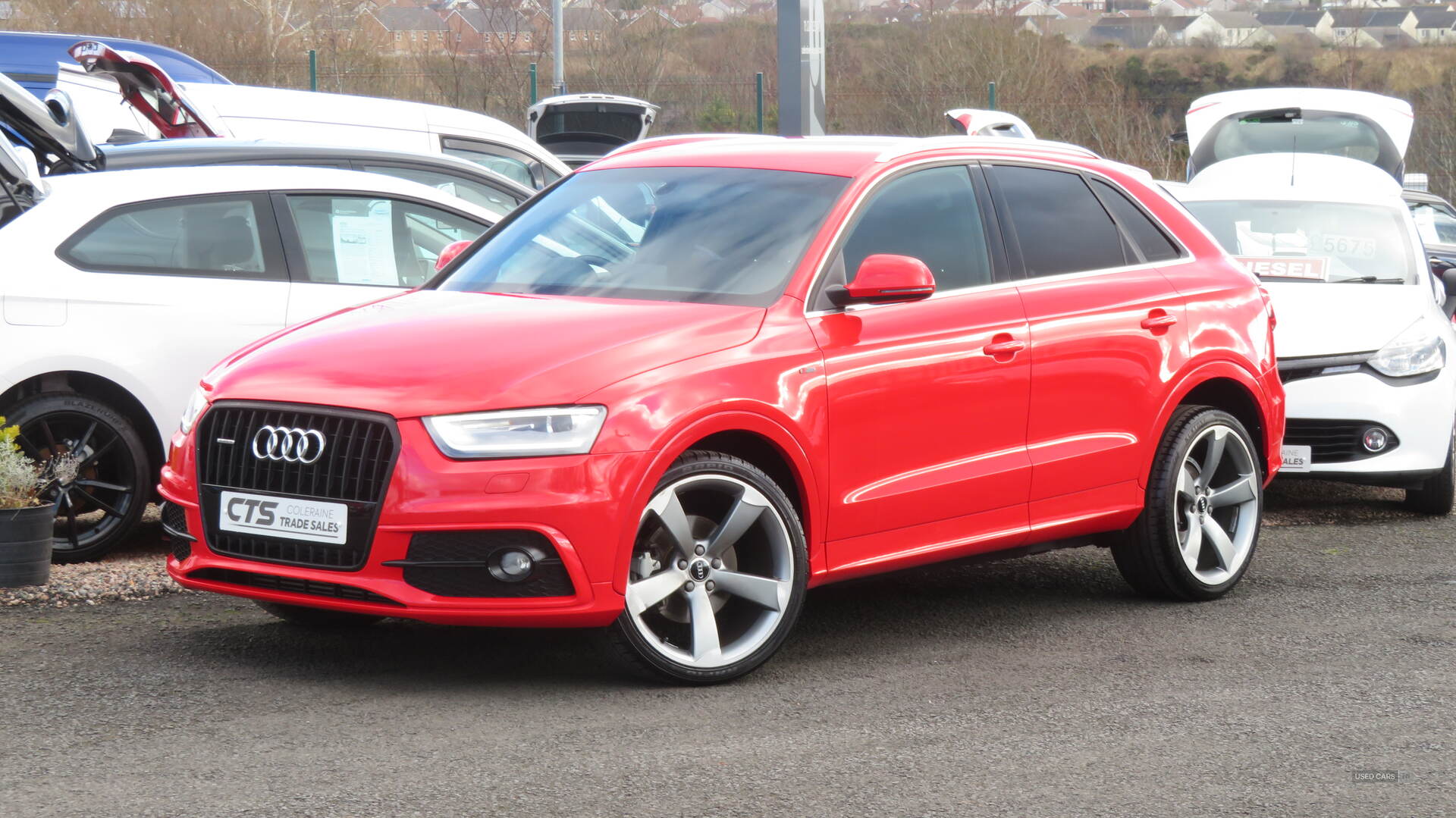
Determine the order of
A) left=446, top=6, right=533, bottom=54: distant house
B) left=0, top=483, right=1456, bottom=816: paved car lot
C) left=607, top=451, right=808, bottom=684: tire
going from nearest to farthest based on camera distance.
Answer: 1. left=0, top=483, right=1456, bottom=816: paved car lot
2. left=607, top=451, right=808, bottom=684: tire
3. left=446, top=6, right=533, bottom=54: distant house

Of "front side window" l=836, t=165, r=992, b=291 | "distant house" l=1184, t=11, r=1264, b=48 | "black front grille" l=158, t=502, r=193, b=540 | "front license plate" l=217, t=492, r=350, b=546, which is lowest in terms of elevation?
"black front grille" l=158, t=502, r=193, b=540

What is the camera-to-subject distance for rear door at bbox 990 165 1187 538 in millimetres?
6391

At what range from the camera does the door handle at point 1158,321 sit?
6727 mm

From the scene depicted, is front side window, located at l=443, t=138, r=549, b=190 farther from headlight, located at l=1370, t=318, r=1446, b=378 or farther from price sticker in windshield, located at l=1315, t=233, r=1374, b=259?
headlight, located at l=1370, t=318, r=1446, b=378

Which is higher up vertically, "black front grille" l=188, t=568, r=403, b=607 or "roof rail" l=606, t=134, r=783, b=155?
"roof rail" l=606, t=134, r=783, b=155

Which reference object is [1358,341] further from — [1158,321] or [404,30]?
[404,30]

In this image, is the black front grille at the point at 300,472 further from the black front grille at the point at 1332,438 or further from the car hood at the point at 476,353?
the black front grille at the point at 1332,438

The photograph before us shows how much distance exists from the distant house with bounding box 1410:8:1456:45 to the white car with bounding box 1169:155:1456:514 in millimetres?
43836

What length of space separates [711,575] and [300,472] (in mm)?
1258

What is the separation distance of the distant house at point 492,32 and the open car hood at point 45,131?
2596cm

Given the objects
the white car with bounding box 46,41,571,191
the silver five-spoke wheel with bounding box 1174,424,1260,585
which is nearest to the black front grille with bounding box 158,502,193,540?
the silver five-spoke wheel with bounding box 1174,424,1260,585

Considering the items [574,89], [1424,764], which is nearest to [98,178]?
[1424,764]

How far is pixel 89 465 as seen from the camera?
7.33 meters

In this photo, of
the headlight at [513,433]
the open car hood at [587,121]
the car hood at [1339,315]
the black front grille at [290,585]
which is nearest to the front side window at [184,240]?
the black front grille at [290,585]
